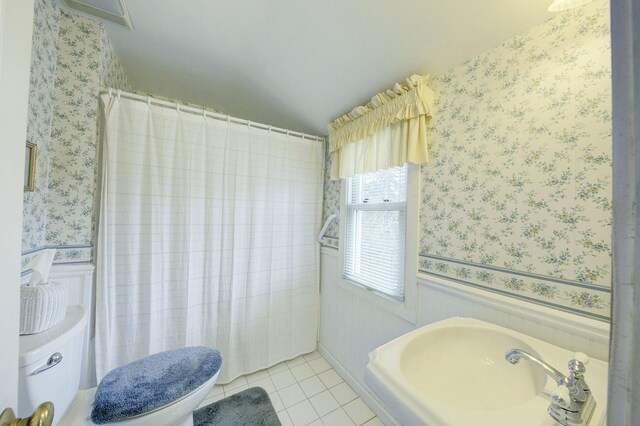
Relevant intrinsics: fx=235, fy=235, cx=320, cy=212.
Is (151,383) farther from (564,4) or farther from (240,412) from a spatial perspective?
(564,4)

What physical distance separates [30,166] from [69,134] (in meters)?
0.34

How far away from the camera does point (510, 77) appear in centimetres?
102

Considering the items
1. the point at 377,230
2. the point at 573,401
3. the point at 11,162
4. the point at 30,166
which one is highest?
the point at 30,166

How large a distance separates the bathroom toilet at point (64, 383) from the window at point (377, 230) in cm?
109

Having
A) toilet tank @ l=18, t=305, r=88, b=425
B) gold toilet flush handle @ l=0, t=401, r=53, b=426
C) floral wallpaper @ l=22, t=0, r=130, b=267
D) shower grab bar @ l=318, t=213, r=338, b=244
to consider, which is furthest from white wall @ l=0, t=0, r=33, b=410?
shower grab bar @ l=318, t=213, r=338, b=244

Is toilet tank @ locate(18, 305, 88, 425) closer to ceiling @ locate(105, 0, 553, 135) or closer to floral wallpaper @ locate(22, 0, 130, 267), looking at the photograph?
floral wallpaper @ locate(22, 0, 130, 267)

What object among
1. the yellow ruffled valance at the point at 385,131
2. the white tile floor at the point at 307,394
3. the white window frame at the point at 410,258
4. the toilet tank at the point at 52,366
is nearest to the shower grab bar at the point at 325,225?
the yellow ruffled valance at the point at 385,131

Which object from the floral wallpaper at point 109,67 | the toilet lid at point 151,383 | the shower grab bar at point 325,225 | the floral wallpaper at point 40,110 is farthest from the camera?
the shower grab bar at point 325,225

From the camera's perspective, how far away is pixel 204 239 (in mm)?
1658

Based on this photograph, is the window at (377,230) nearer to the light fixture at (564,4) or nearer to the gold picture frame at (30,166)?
the light fixture at (564,4)

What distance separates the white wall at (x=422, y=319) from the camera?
2.66 feet

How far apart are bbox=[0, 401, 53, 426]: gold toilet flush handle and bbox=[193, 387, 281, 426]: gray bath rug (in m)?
1.39

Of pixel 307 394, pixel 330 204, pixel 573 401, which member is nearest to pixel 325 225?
pixel 330 204

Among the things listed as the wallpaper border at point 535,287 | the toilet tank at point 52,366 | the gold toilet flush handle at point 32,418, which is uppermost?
the wallpaper border at point 535,287
